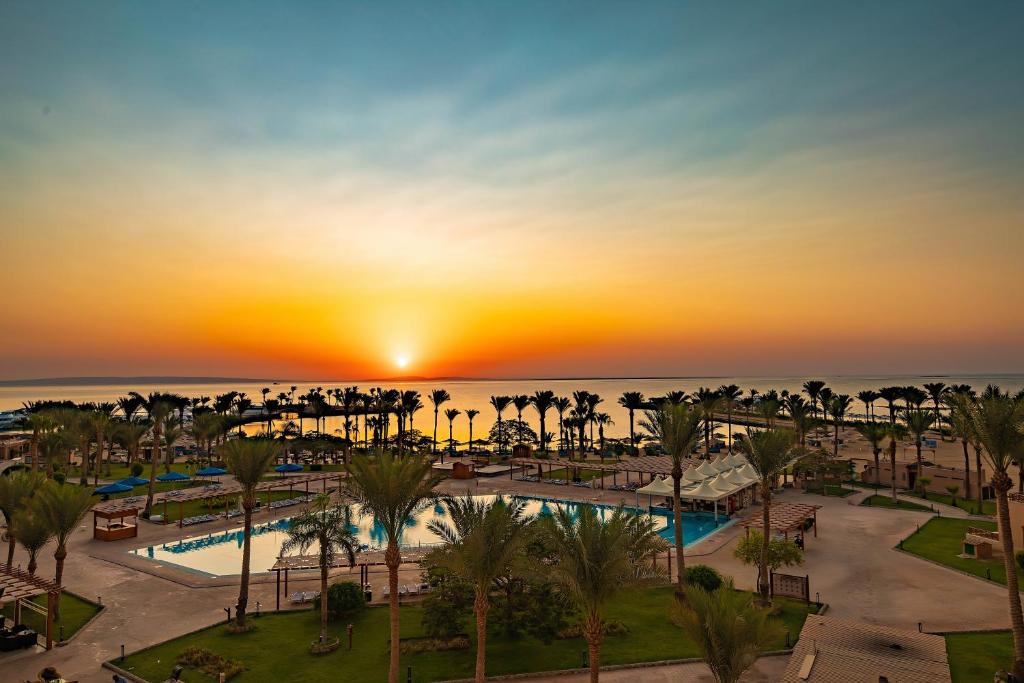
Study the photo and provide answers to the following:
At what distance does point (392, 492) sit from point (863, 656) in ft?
49.7

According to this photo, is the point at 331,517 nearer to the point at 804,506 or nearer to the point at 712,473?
the point at 804,506

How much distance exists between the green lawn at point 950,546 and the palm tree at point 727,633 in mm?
21749

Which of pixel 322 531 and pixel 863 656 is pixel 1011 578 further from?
pixel 322 531

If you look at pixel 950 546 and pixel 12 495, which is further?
pixel 950 546

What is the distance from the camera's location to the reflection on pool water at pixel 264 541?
35.2 meters

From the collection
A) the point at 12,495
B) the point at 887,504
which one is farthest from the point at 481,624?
the point at 887,504

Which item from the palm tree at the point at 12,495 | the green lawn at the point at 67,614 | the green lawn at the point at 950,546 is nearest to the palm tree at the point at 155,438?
the palm tree at the point at 12,495

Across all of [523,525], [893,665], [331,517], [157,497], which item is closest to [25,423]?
[157,497]

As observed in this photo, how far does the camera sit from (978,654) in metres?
20.8

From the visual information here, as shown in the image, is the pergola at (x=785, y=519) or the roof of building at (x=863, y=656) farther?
the pergola at (x=785, y=519)

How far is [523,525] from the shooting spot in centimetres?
1970

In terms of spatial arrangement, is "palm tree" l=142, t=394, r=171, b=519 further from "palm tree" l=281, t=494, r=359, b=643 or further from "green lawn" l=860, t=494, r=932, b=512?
"green lawn" l=860, t=494, r=932, b=512

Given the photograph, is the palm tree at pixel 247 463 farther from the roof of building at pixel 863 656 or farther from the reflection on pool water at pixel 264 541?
the roof of building at pixel 863 656

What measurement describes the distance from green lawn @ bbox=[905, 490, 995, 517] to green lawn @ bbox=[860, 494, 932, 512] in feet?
9.01
